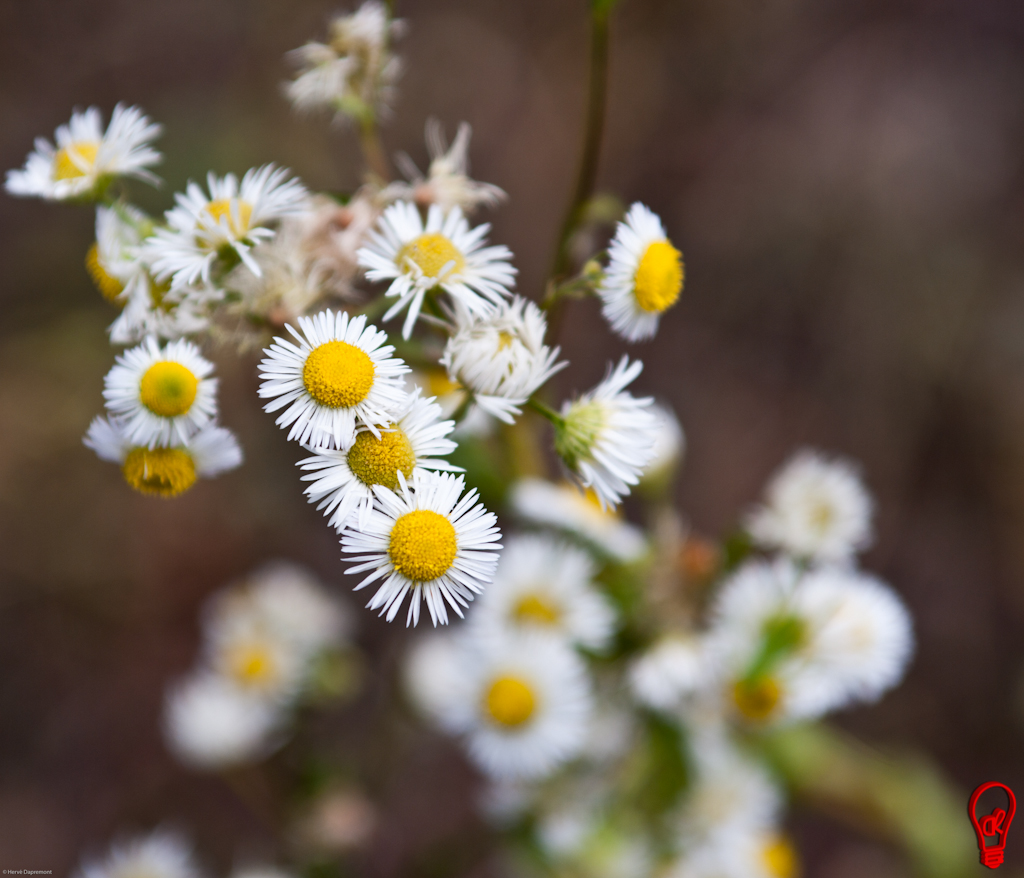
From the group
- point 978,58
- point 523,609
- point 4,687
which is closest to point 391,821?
point 4,687

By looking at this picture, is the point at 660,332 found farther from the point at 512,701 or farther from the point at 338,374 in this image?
the point at 338,374

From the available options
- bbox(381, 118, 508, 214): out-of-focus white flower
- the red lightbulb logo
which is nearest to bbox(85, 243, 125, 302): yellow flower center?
bbox(381, 118, 508, 214): out-of-focus white flower

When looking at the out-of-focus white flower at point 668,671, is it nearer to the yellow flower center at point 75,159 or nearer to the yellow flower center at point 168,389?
the yellow flower center at point 168,389

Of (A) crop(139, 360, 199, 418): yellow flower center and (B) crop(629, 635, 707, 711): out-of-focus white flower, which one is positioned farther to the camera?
(B) crop(629, 635, 707, 711): out-of-focus white flower

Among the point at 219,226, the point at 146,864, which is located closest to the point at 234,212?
the point at 219,226

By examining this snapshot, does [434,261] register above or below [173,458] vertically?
above

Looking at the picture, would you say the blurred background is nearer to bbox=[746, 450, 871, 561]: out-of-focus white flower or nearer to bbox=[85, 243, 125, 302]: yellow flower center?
bbox=[746, 450, 871, 561]: out-of-focus white flower

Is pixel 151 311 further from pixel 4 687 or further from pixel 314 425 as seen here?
pixel 4 687
